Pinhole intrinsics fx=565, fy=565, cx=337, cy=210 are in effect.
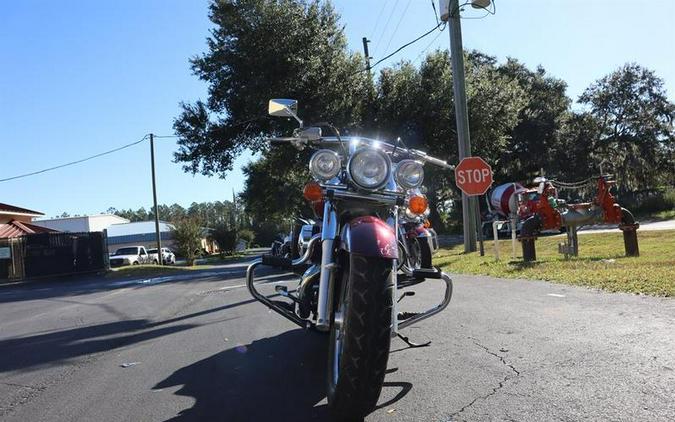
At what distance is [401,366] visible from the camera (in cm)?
467

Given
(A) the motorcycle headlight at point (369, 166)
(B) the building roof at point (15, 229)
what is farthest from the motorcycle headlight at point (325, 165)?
(B) the building roof at point (15, 229)

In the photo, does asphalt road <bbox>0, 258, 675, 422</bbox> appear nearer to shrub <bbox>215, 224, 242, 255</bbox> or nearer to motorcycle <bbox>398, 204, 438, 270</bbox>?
motorcycle <bbox>398, 204, 438, 270</bbox>

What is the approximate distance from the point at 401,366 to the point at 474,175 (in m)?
9.60

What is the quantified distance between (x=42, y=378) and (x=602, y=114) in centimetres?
4801

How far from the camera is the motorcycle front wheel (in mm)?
3262

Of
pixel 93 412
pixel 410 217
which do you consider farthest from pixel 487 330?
pixel 93 412

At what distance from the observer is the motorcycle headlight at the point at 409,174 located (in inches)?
173

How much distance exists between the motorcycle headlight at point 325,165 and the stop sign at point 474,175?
9.61 metres

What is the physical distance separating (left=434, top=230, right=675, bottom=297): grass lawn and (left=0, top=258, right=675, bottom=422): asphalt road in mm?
675

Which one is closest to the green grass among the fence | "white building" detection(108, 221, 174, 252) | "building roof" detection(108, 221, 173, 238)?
the fence

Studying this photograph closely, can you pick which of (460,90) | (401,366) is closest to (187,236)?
(460,90)

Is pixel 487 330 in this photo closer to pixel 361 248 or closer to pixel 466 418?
pixel 466 418

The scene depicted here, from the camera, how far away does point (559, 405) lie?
3.51 metres

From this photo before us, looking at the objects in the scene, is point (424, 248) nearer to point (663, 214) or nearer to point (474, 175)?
point (474, 175)
